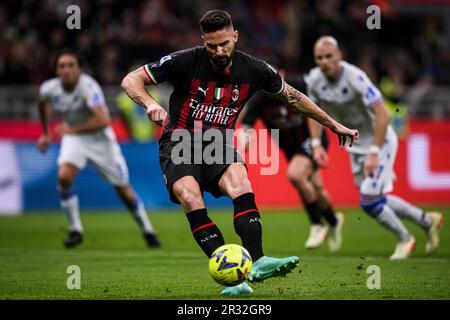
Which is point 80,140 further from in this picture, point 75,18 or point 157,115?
point 157,115

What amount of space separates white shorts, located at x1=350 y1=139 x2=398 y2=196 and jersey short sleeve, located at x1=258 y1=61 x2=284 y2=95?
3.22 m

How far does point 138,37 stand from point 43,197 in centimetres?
546

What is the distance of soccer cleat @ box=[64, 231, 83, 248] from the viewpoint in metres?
12.6

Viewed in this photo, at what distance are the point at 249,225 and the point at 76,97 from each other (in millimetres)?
6355

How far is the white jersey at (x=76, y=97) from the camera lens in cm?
1301

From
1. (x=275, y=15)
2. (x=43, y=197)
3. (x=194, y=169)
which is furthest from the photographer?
(x=275, y=15)

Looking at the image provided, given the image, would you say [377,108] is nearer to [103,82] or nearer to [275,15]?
[103,82]

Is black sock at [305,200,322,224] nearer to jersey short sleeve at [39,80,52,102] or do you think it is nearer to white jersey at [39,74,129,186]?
white jersey at [39,74,129,186]

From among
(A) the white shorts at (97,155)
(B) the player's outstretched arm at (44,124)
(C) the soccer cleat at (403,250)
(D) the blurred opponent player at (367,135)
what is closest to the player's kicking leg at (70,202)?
(A) the white shorts at (97,155)

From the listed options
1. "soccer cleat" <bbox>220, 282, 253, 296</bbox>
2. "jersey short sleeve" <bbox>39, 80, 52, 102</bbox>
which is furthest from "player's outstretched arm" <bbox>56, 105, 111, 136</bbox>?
"soccer cleat" <bbox>220, 282, 253, 296</bbox>

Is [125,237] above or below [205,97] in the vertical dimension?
below

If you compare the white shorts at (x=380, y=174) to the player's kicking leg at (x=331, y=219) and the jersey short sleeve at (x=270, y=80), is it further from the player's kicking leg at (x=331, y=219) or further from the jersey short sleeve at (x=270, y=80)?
the jersey short sleeve at (x=270, y=80)

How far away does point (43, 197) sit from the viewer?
18.5 meters
